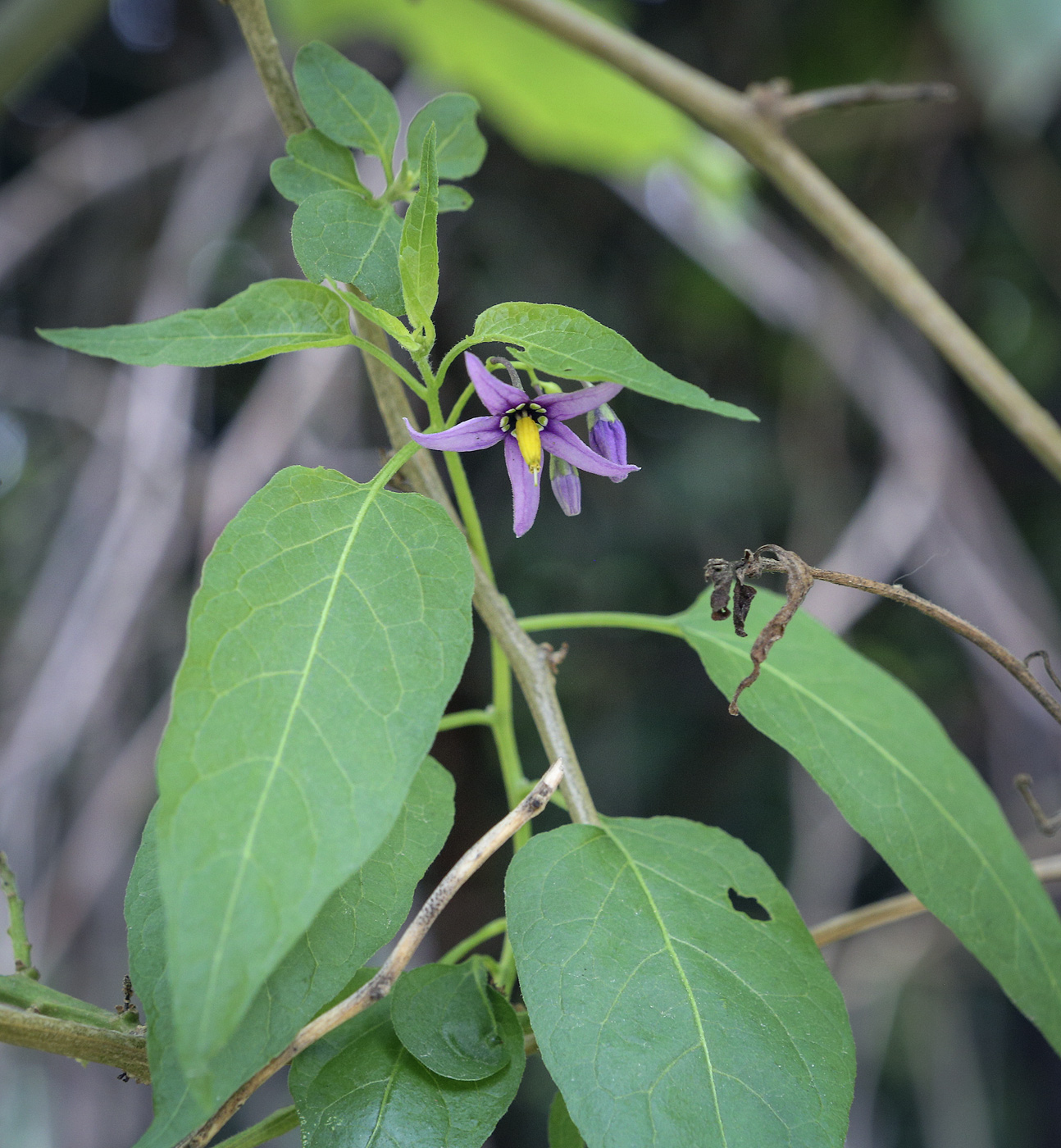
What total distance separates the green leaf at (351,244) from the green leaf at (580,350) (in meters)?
0.06

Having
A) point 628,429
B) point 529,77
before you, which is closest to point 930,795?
point 529,77

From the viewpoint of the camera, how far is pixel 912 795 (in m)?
0.64

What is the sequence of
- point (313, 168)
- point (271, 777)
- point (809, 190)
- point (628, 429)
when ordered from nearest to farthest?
point (271, 777) → point (313, 168) → point (809, 190) → point (628, 429)

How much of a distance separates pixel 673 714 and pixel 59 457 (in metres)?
1.87

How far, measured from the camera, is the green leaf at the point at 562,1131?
0.56 m

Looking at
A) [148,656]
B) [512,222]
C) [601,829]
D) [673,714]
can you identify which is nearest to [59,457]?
[148,656]

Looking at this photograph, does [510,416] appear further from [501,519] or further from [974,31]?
[501,519]

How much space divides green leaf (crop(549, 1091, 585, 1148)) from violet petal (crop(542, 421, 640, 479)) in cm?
36

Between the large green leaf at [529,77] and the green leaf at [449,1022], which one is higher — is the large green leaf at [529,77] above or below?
above

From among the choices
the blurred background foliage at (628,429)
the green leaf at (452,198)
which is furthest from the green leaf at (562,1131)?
the blurred background foliage at (628,429)

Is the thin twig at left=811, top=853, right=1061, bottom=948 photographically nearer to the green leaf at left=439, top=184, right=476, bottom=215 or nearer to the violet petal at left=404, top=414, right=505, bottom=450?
the violet petal at left=404, top=414, right=505, bottom=450

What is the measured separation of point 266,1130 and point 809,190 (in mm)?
957

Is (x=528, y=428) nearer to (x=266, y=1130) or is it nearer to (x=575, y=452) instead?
(x=575, y=452)

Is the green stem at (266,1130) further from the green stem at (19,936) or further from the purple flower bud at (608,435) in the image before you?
the purple flower bud at (608,435)
